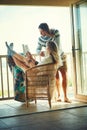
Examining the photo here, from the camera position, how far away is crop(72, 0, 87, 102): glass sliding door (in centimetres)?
590

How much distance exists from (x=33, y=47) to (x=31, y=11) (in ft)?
3.14

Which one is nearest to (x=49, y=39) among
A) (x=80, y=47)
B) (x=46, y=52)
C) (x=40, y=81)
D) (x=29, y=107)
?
(x=46, y=52)

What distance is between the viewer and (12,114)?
4.84 meters

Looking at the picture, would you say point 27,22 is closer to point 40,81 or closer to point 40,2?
point 40,2

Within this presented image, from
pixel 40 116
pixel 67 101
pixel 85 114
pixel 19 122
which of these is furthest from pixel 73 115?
pixel 67 101

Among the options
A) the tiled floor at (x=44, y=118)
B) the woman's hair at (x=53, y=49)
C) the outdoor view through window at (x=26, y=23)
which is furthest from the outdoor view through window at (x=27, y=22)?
the tiled floor at (x=44, y=118)

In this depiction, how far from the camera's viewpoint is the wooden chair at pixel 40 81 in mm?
5426

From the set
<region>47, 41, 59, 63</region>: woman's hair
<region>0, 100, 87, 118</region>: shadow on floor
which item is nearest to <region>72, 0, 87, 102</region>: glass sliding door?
<region>0, 100, 87, 118</region>: shadow on floor

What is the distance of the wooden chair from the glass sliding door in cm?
73

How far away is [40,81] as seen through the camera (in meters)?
5.49

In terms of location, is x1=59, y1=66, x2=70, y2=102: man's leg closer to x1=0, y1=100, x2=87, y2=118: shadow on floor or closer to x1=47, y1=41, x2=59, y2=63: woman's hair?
x1=0, y1=100, x2=87, y2=118: shadow on floor

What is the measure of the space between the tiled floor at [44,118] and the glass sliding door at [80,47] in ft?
1.49

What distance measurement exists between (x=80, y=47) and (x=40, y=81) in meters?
1.08

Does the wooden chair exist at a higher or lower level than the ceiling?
lower
